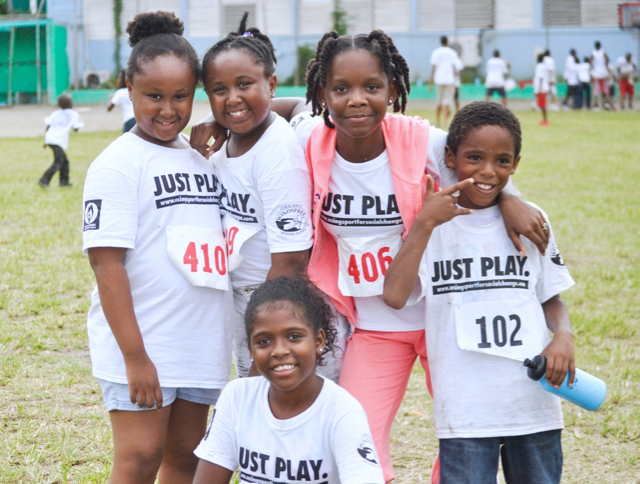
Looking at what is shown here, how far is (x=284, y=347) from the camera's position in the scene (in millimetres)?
2219

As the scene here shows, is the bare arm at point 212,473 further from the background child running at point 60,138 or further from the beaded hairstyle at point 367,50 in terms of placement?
the background child running at point 60,138

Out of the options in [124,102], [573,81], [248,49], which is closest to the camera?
[248,49]

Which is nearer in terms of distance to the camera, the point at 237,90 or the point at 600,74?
the point at 237,90

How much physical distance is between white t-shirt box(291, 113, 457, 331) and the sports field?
920 millimetres

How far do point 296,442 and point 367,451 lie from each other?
20 cm

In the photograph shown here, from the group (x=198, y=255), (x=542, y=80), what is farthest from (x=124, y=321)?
(x=542, y=80)

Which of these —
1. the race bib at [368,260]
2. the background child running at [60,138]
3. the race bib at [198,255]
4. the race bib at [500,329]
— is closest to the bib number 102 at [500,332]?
the race bib at [500,329]

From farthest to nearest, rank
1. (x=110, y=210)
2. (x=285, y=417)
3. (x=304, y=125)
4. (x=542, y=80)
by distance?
(x=542, y=80)
(x=304, y=125)
(x=110, y=210)
(x=285, y=417)

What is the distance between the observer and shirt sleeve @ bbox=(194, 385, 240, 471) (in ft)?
7.45

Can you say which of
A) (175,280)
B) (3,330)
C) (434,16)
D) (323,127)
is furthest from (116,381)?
(434,16)

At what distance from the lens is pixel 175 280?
243 cm

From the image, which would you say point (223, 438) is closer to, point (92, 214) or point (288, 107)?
point (92, 214)

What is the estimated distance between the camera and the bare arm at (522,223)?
2434mm

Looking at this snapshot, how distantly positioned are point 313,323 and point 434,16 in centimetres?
2697
